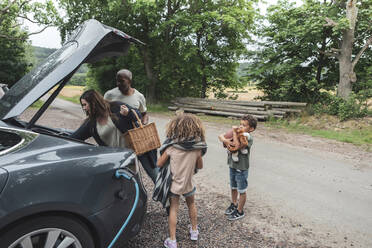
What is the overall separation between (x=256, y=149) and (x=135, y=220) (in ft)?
17.3

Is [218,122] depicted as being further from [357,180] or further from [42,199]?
[42,199]

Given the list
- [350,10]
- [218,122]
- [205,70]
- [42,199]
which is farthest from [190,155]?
[205,70]

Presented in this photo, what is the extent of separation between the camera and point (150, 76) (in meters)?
18.6

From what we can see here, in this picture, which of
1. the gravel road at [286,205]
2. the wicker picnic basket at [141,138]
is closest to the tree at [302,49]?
the gravel road at [286,205]

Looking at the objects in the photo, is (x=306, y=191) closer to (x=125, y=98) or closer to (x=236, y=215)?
(x=236, y=215)

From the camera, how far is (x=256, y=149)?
6922mm

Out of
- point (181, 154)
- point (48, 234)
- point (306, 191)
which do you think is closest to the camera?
point (48, 234)

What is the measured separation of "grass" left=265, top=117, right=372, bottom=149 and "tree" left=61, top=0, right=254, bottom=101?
699cm

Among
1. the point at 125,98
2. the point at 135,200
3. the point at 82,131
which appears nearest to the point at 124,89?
the point at 125,98

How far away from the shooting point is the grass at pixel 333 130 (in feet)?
26.2

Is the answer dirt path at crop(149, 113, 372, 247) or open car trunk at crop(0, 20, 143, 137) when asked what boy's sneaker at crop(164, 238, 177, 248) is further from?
open car trunk at crop(0, 20, 143, 137)

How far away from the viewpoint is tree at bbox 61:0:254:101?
1554cm

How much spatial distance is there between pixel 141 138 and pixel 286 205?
8.00 ft

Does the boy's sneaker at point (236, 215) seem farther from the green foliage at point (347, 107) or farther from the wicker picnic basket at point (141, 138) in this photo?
Result: the green foliage at point (347, 107)
